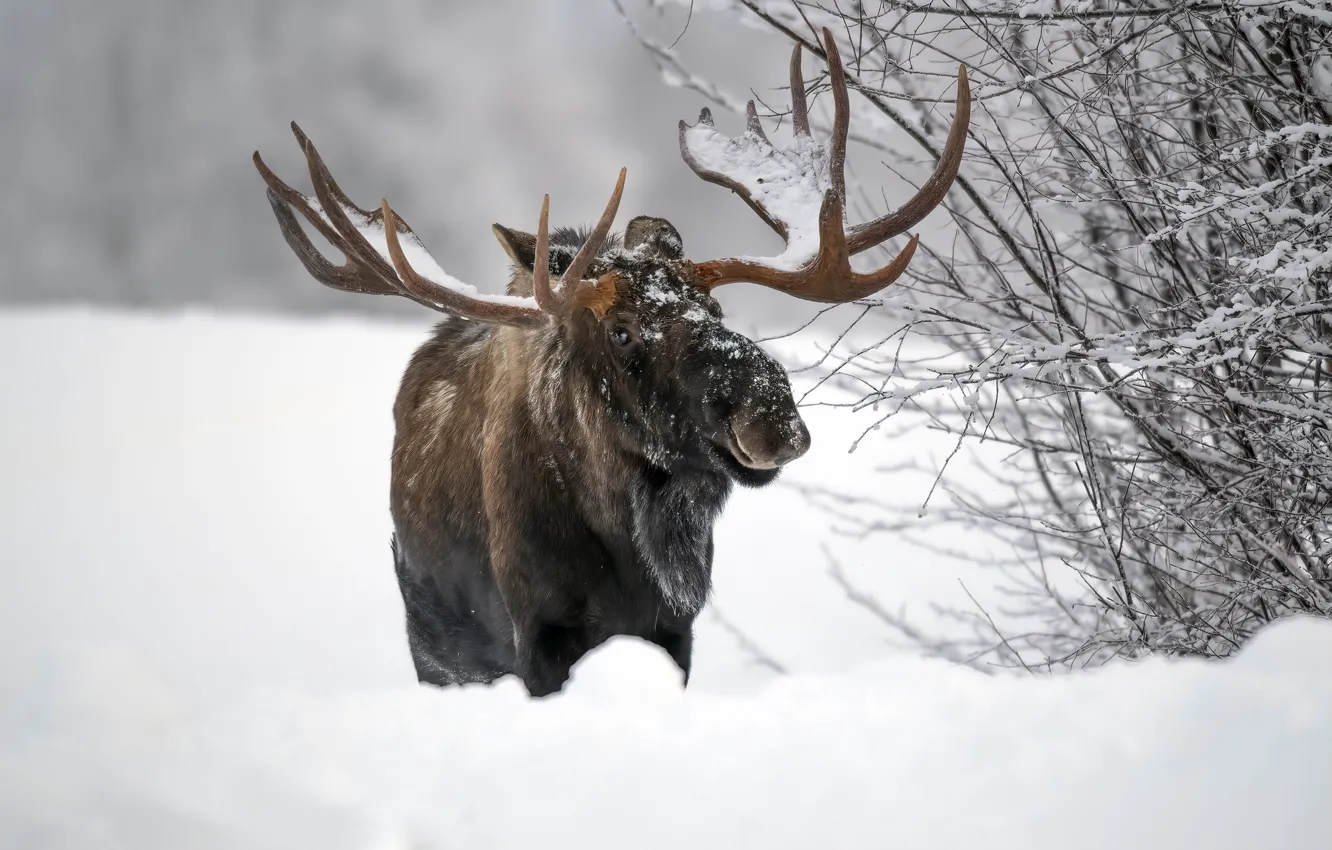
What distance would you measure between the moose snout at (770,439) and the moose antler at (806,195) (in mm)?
554

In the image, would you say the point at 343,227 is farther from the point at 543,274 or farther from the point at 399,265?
the point at 543,274

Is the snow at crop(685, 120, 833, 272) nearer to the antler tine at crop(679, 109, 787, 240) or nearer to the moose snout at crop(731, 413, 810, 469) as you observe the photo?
the antler tine at crop(679, 109, 787, 240)

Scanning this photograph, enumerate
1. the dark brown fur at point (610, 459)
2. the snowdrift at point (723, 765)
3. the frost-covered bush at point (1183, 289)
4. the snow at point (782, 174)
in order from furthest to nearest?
1. the snow at point (782, 174)
2. the dark brown fur at point (610, 459)
3. the frost-covered bush at point (1183, 289)
4. the snowdrift at point (723, 765)

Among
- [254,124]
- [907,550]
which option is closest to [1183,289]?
[907,550]

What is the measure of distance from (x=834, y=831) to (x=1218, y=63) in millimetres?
2136

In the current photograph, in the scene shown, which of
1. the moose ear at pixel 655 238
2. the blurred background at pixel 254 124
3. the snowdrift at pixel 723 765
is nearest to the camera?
the snowdrift at pixel 723 765

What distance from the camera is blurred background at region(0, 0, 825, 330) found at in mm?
14312

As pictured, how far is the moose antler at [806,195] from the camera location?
2.89 meters

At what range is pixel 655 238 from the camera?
3295 millimetres

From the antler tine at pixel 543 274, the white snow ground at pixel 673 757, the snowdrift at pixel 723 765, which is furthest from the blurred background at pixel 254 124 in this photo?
the snowdrift at pixel 723 765

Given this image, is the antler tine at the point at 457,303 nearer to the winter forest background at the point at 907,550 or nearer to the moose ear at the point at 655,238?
the moose ear at the point at 655,238

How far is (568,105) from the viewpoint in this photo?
1463 centimetres

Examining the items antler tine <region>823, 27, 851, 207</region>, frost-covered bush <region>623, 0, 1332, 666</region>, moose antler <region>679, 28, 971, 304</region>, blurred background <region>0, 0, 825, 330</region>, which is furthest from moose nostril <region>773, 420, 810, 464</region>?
blurred background <region>0, 0, 825, 330</region>

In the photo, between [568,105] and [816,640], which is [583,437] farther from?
[568,105]
